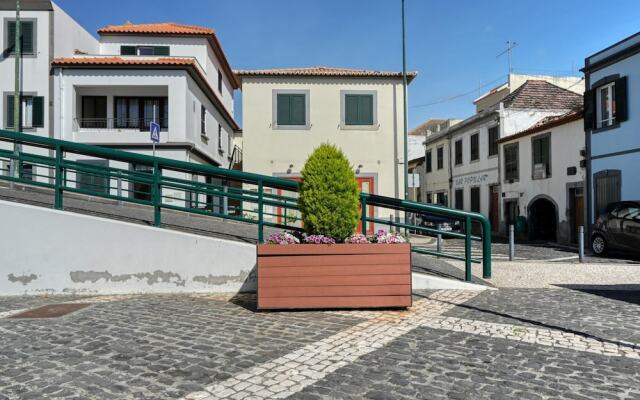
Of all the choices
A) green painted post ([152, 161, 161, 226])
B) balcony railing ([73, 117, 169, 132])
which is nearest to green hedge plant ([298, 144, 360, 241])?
green painted post ([152, 161, 161, 226])

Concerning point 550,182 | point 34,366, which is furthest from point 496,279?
point 550,182

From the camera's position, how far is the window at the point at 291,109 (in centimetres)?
1825

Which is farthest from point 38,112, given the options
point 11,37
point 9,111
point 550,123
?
point 550,123

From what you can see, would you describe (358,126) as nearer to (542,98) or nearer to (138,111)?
(138,111)

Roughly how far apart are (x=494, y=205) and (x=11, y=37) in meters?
25.2

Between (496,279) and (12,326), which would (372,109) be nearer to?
(496,279)

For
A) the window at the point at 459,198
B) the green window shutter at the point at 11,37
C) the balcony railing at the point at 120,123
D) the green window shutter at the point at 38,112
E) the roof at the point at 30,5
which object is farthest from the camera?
the window at the point at 459,198

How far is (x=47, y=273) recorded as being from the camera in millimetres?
6250

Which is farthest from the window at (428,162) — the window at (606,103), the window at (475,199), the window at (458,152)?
the window at (606,103)

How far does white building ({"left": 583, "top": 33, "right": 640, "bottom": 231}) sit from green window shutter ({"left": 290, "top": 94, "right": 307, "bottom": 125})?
36.6ft

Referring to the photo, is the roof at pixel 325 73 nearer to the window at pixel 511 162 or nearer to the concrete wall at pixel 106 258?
the window at pixel 511 162

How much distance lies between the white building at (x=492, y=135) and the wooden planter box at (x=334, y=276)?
64.8 ft

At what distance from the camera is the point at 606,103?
16.4 m

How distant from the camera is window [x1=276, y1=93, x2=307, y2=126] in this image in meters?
18.2
